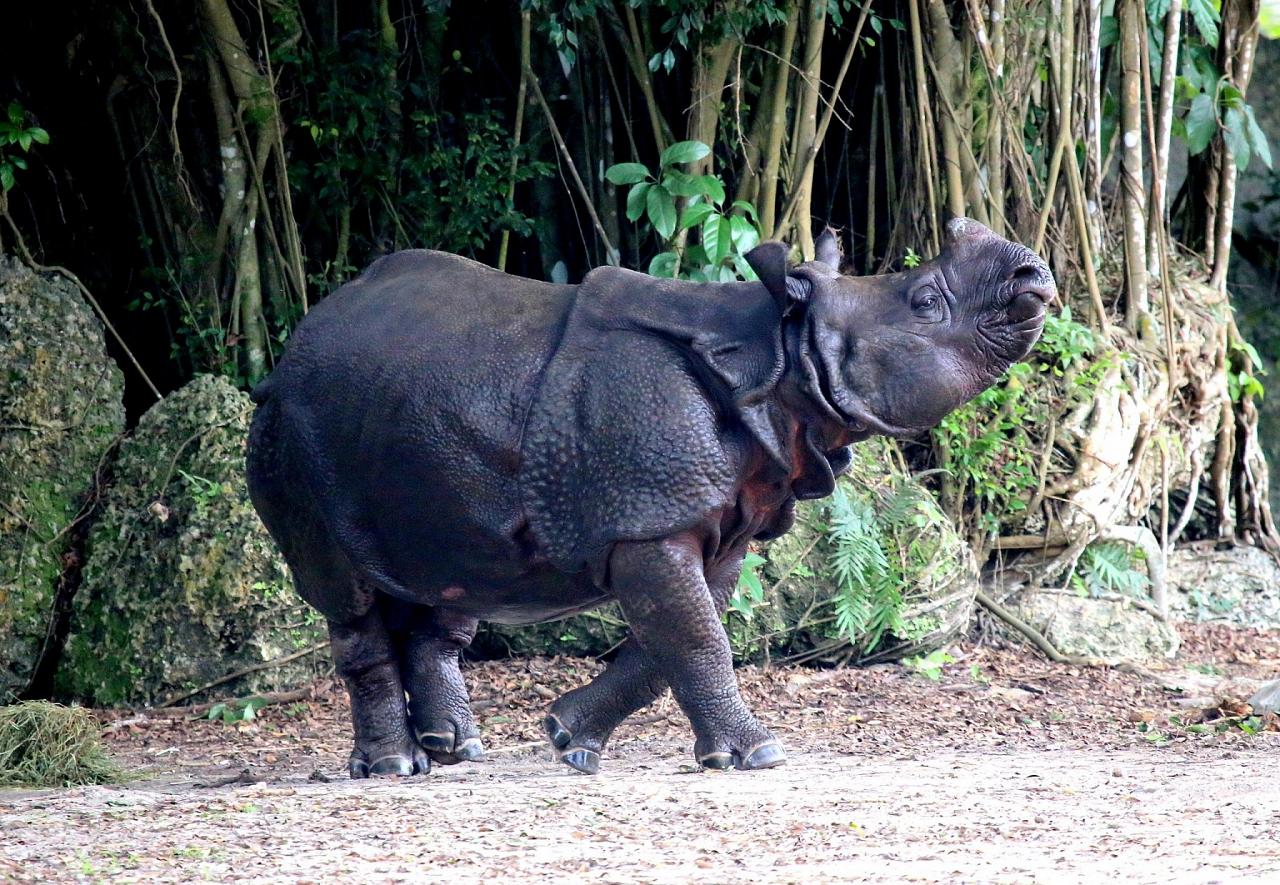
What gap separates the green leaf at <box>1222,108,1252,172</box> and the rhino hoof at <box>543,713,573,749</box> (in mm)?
5752

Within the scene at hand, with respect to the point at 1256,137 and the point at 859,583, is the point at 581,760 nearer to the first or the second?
the point at 859,583

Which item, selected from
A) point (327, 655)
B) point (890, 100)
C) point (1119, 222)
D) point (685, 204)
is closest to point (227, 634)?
point (327, 655)

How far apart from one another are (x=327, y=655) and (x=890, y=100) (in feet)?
12.3

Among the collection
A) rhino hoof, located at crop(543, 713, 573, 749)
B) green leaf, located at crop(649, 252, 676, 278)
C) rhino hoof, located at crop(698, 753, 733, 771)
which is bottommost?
rhino hoof, located at crop(698, 753, 733, 771)

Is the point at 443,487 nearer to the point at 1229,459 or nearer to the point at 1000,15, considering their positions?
the point at 1000,15

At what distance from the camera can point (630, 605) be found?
15.1 feet

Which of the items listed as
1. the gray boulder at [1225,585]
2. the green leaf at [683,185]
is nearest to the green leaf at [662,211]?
the green leaf at [683,185]

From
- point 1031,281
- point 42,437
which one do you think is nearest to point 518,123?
point 42,437

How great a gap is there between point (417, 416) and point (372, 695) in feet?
3.28

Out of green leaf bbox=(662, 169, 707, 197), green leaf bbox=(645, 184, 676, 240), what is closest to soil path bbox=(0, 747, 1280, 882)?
green leaf bbox=(645, 184, 676, 240)

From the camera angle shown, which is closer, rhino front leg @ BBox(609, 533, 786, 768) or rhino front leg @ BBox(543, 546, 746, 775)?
rhino front leg @ BBox(609, 533, 786, 768)

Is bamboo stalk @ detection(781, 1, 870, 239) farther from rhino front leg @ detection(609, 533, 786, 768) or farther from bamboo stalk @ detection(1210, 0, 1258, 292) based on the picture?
rhino front leg @ detection(609, 533, 786, 768)

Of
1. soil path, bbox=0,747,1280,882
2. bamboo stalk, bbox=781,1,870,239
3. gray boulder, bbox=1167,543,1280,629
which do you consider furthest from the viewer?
gray boulder, bbox=1167,543,1280,629

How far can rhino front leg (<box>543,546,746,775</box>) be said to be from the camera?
16.4ft
